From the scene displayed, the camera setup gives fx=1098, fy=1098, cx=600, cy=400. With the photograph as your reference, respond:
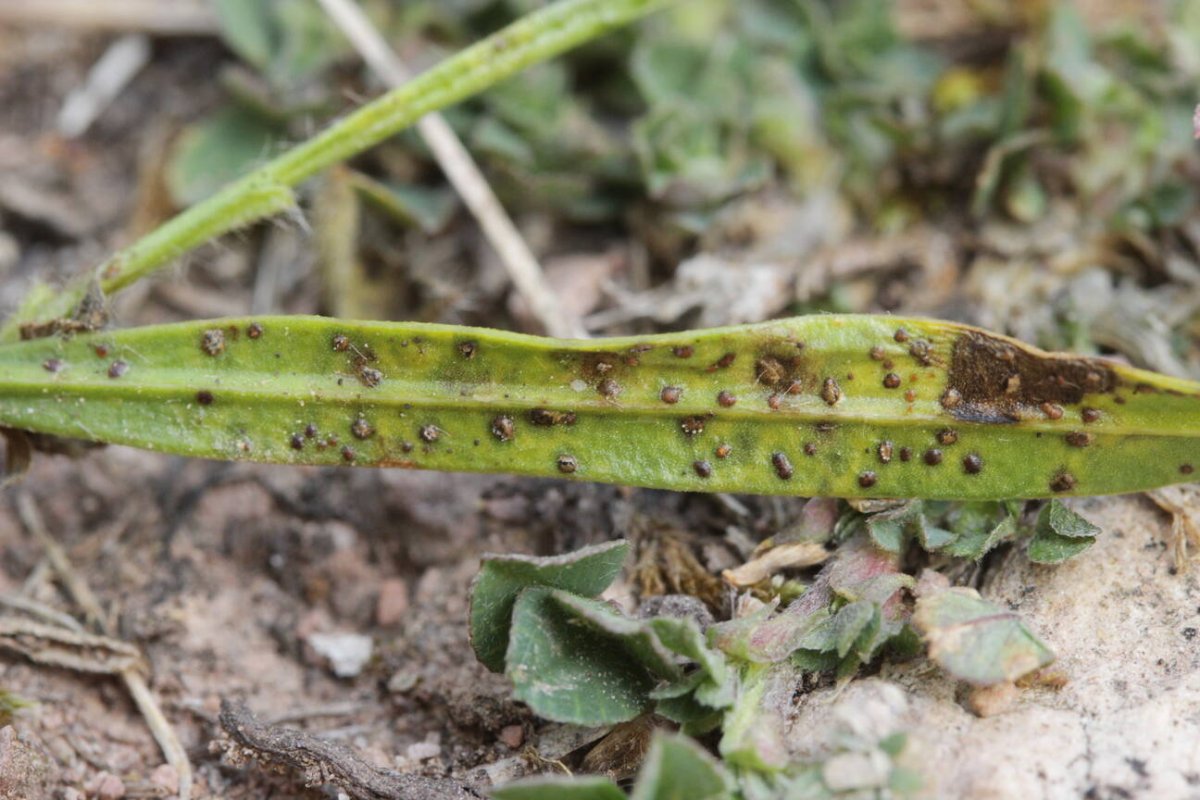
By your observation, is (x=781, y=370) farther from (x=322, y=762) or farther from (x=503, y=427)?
(x=322, y=762)

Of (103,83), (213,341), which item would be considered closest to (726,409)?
(213,341)

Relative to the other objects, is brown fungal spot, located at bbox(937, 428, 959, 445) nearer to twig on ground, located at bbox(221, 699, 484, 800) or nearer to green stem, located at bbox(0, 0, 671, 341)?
twig on ground, located at bbox(221, 699, 484, 800)

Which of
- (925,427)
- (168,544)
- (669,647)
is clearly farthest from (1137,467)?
(168,544)

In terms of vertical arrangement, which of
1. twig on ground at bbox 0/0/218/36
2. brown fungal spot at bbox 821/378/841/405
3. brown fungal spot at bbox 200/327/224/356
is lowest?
brown fungal spot at bbox 821/378/841/405

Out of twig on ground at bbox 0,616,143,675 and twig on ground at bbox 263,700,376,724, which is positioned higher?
twig on ground at bbox 0,616,143,675

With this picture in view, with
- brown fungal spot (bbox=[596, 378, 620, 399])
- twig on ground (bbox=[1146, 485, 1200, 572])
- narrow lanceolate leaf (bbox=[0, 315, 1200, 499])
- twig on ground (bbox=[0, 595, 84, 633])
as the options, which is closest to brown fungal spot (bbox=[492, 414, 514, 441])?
narrow lanceolate leaf (bbox=[0, 315, 1200, 499])

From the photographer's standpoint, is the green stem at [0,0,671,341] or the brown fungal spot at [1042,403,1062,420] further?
the green stem at [0,0,671,341]

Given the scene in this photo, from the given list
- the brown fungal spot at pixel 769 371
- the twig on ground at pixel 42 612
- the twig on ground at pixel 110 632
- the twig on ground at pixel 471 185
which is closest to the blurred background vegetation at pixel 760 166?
the twig on ground at pixel 471 185

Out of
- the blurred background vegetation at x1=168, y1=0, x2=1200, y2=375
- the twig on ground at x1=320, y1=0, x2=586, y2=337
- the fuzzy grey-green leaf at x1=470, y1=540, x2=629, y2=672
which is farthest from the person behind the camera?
the blurred background vegetation at x1=168, y1=0, x2=1200, y2=375

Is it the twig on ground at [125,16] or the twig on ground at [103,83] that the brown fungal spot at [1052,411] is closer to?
the twig on ground at [125,16]
